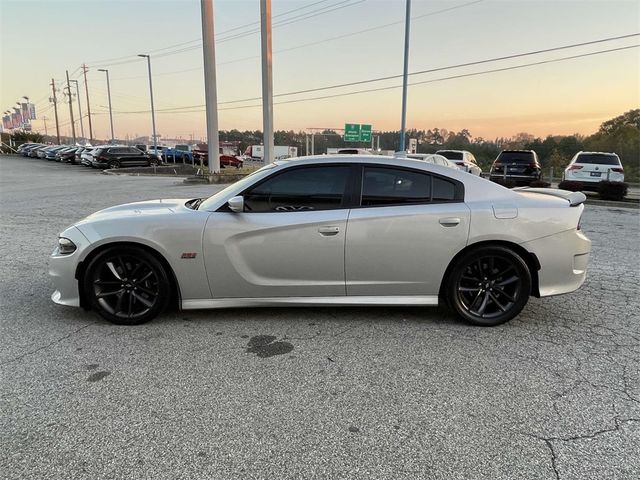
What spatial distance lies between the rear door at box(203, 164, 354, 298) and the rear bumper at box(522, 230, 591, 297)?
177 cm

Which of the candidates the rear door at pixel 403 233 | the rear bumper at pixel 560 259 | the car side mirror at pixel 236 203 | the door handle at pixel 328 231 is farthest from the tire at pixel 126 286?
the rear bumper at pixel 560 259

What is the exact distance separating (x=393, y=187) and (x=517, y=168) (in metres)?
15.9

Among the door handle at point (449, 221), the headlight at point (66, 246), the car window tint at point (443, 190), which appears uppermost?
the car window tint at point (443, 190)

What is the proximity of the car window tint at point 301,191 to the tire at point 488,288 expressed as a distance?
1.31 meters

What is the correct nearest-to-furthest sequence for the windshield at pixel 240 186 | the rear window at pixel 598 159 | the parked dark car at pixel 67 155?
the windshield at pixel 240 186
the rear window at pixel 598 159
the parked dark car at pixel 67 155

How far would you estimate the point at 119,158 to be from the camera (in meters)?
33.5

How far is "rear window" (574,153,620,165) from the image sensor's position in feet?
52.1

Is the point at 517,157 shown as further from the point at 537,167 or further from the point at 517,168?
the point at 537,167

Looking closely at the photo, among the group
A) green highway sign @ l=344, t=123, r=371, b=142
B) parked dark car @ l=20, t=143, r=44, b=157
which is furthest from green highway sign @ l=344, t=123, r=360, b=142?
parked dark car @ l=20, t=143, r=44, b=157

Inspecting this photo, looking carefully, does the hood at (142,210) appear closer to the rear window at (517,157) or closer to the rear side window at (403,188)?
the rear side window at (403,188)

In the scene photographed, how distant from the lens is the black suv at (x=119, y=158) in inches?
1305

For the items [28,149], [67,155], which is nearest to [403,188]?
[67,155]

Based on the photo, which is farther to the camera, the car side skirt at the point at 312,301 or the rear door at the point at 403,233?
the car side skirt at the point at 312,301

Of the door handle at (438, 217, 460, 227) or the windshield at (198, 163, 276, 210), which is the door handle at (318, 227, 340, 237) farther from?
the door handle at (438, 217, 460, 227)
